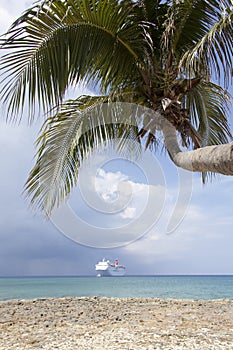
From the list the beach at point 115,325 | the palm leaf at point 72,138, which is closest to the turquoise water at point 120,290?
the beach at point 115,325

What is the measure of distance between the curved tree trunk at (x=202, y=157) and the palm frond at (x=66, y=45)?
115 centimetres

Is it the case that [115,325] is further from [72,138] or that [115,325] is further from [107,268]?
[107,268]

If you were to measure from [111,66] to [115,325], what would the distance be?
421 cm

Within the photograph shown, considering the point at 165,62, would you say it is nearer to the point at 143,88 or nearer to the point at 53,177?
the point at 143,88

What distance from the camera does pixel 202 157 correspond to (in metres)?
3.47

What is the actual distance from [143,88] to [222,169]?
2.13 meters

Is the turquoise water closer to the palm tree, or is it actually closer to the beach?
the beach

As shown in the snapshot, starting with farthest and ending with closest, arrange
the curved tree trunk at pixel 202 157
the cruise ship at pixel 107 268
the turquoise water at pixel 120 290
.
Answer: the cruise ship at pixel 107 268 < the turquoise water at pixel 120 290 < the curved tree trunk at pixel 202 157

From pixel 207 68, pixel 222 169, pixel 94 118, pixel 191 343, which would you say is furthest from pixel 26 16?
pixel 191 343

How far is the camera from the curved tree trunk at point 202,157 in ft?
10.1

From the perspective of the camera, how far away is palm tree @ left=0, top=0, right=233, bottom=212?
4.46 meters

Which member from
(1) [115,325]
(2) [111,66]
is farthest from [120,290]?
(2) [111,66]

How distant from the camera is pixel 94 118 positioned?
17.1 feet

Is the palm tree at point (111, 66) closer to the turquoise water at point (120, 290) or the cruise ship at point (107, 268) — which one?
the turquoise water at point (120, 290)
